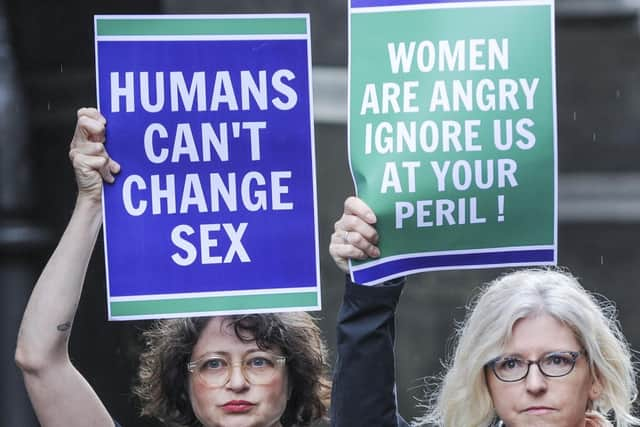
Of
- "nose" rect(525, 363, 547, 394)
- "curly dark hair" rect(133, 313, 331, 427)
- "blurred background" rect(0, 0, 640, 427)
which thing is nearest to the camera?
"nose" rect(525, 363, 547, 394)

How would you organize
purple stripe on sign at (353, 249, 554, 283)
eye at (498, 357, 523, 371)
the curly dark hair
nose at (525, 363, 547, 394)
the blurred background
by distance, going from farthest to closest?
the blurred background, the curly dark hair, purple stripe on sign at (353, 249, 554, 283), eye at (498, 357, 523, 371), nose at (525, 363, 547, 394)

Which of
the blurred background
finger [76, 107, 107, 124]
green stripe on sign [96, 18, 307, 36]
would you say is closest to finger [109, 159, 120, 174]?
finger [76, 107, 107, 124]

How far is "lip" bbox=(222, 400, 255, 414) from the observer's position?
15.0ft

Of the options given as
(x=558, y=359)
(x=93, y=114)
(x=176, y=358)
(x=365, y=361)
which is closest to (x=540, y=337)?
(x=558, y=359)

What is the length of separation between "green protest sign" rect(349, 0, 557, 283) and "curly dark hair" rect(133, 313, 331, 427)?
49 centimetres

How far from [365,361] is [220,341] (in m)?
0.50

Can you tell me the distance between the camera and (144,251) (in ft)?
15.4

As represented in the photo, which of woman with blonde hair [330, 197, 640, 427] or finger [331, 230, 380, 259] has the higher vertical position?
finger [331, 230, 380, 259]

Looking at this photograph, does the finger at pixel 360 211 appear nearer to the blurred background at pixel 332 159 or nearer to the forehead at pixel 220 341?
the forehead at pixel 220 341

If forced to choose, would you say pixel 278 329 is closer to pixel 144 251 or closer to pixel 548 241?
pixel 144 251

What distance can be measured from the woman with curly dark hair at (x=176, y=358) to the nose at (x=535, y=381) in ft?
2.34

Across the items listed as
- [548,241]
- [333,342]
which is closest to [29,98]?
[333,342]

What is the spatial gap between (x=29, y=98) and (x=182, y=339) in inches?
157

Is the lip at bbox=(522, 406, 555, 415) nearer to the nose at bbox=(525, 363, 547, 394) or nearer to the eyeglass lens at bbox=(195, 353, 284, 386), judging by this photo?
the nose at bbox=(525, 363, 547, 394)
